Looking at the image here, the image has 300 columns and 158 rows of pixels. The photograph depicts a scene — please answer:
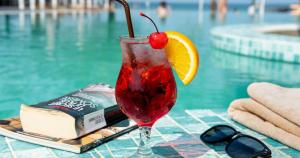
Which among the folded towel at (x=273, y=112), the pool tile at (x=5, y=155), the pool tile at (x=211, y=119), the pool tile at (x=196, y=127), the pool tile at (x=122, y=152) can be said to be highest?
the folded towel at (x=273, y=112)

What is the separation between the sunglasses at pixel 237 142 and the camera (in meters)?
1.59

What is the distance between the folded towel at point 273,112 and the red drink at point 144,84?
66 centimetres

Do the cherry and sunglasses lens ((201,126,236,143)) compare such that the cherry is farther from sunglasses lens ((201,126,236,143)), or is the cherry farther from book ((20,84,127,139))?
sunglasses lens ((201,126,236,143))

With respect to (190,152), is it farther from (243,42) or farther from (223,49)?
(223,49)

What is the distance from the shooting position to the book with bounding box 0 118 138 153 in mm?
1687

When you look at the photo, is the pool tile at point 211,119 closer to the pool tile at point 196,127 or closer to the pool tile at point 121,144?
the pool tile at point 196,127

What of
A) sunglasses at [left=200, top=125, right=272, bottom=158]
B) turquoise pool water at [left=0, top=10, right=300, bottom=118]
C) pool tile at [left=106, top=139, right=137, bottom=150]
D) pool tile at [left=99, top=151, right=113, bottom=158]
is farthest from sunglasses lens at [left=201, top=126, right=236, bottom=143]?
turquoise pool water at [left=0, top=10, right=300, bottom=118]

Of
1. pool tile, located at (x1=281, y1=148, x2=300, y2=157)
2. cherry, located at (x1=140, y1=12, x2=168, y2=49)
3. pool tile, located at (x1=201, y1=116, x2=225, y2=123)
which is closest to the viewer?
cherry, located at (x1=140, y1=12, x2=168, y2=49)

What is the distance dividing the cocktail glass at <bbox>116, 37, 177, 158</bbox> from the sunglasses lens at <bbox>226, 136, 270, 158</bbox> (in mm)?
428

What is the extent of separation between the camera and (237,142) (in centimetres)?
169

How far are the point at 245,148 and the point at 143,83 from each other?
0.56 metres

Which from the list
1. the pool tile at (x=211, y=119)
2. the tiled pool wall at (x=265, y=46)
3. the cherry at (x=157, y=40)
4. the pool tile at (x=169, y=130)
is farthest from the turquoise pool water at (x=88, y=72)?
the cherry at (x=157, y=40)

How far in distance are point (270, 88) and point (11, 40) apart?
894cm

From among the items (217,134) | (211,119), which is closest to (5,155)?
(217,134)
